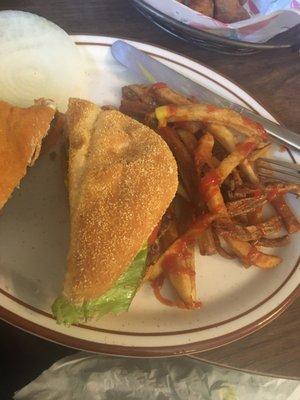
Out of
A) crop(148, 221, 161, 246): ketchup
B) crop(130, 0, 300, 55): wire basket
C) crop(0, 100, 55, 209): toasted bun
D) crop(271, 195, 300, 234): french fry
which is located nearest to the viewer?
crop(0, 100, 55, 209): toasted bun

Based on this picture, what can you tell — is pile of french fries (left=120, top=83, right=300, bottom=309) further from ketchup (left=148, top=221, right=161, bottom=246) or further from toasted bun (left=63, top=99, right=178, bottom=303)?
toasted bun (left=63, top=99, right=178, bottom=303)

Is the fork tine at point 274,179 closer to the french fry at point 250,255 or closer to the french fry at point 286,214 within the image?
the french fry at point 286,214

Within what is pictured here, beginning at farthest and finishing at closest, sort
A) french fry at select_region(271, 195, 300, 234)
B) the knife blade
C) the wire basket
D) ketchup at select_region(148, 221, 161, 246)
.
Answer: the wire basket → the knife blade → french fry at select_region(271, 195, 300, 234) → ketchup at select_region(148, 221, 161, 246)

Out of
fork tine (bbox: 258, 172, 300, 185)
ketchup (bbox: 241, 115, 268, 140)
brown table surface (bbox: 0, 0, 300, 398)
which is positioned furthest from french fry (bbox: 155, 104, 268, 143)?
brown table surface (bbox: 0, 0, 300, 398)

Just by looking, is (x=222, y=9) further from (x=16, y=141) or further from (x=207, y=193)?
(x=16, y=141)

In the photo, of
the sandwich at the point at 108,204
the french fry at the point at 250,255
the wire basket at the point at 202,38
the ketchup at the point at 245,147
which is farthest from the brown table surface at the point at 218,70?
the sandwich at the point at 108,204

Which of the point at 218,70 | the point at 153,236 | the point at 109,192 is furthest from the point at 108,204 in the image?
the point at 218,70

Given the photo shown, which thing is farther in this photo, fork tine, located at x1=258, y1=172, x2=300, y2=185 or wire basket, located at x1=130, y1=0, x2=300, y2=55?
wire basket, located at x1=130, y1=0, x2=300, y2=55
